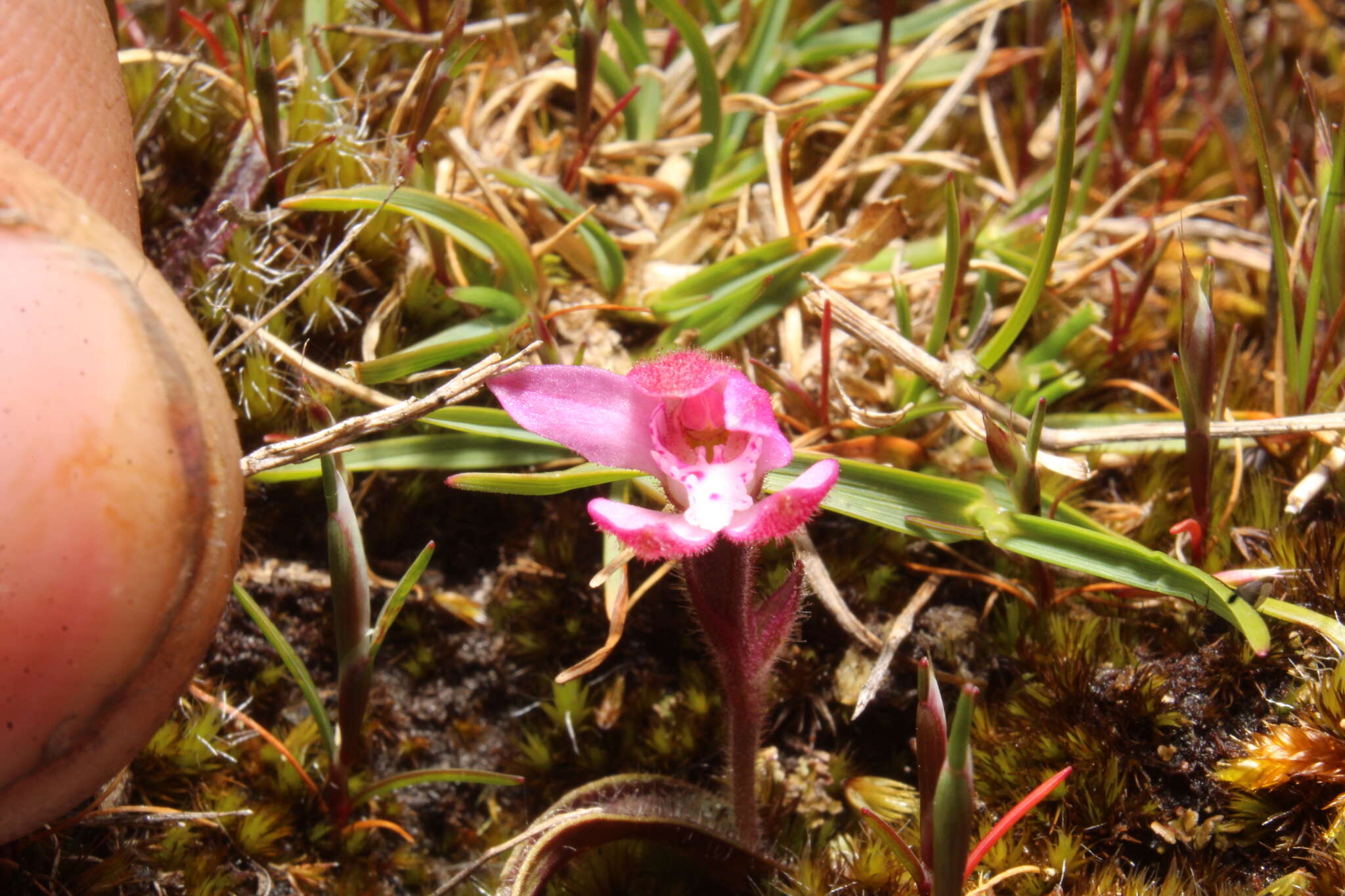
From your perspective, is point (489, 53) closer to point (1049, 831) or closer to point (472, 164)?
point (472, 164)

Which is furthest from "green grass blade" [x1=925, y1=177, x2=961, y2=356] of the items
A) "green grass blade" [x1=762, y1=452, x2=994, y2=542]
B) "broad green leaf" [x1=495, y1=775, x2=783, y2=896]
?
"broad green leaf" [x1=495, y1=775, x2=783, y2=896]

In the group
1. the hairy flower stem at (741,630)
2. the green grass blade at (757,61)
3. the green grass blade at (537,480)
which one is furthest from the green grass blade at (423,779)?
the green grass blade at (757,61)

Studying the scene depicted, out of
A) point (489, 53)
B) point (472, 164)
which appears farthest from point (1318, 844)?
point (489, 53)

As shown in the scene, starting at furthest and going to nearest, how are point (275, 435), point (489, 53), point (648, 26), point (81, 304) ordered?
point (648, 26) → point (489, 53) → point (275, 435) → point (81, 304)

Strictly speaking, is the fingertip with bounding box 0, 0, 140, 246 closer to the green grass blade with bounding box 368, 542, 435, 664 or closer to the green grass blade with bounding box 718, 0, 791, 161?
the green grass blade with bounding box 368, 542, 435, 664

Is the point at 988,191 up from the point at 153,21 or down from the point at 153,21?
down

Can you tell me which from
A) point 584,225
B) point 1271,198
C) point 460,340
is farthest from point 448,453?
point 1271,198
